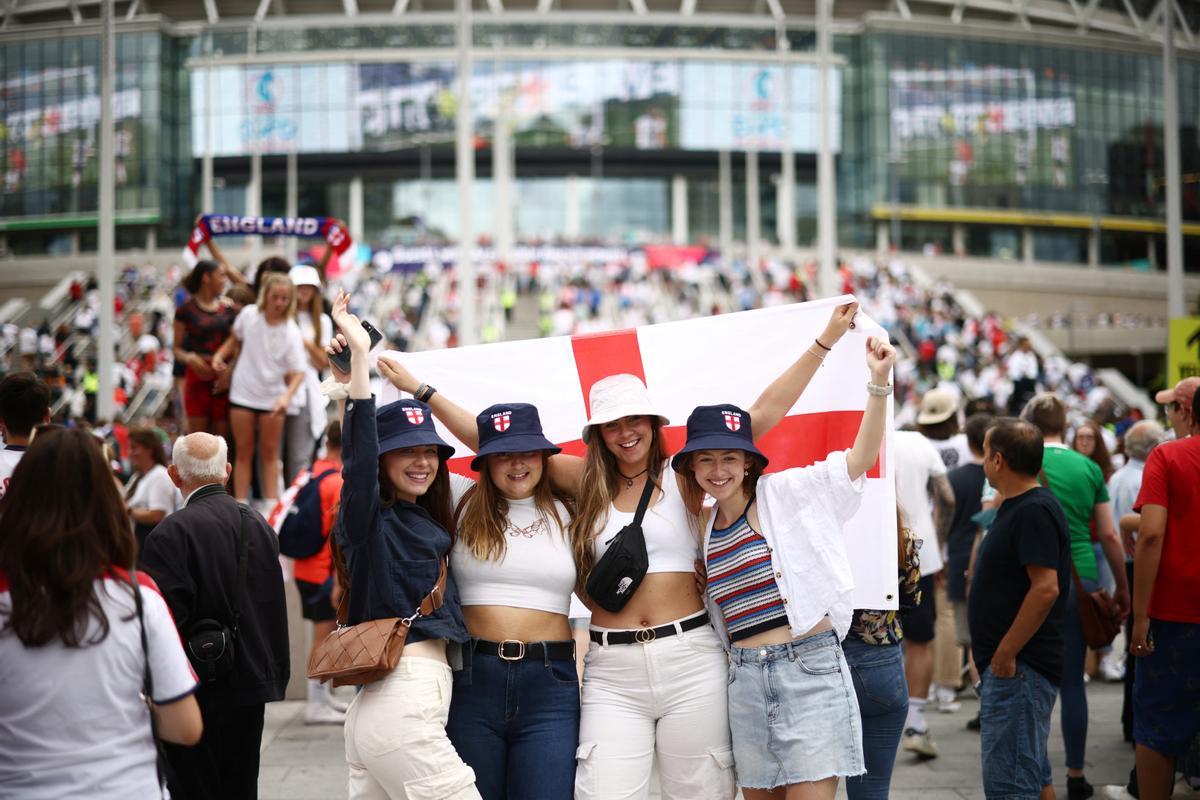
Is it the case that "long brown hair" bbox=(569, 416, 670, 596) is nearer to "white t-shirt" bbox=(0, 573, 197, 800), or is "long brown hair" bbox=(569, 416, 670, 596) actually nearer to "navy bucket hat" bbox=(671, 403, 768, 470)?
"navy bucket hat" bbox=(671, 403, 768, 470)

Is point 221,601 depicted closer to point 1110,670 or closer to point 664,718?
point 664,718

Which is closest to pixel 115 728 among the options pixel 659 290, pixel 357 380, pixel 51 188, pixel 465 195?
pixel 357 380

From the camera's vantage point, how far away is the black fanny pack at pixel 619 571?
425 centimetres

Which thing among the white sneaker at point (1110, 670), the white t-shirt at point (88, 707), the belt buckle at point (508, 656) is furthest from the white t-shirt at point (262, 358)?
the white sneaker at point (1110, 670)

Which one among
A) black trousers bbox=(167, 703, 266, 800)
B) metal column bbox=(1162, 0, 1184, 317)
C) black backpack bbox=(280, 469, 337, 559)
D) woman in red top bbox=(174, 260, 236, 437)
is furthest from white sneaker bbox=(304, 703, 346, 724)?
metal column bbox=(1162, 0, 1184, 317)

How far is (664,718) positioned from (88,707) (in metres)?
1.87

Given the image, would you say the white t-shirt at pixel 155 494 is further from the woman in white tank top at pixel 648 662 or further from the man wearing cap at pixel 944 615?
the man wearing cap at pixel 944 615

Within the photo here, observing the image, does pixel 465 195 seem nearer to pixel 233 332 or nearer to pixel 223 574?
pixel 233 332

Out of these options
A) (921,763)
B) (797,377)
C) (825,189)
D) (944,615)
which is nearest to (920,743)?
(921,763)

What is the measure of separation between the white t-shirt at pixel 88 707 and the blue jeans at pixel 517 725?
47.5 inches

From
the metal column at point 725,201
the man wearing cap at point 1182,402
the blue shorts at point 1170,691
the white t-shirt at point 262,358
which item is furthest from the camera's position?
the metal column at point 725,201

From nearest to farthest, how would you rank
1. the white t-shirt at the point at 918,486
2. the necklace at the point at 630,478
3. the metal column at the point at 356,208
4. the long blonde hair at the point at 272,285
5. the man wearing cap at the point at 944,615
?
the necklace at the point at 630,478 → the white t-shirt at the point at 918,486 → the long blonde hair at the point at 272,285 → the man wearing cap at the point at 944,615 → the metal column at the point at 356,208

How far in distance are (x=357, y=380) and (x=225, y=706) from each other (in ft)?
4.98

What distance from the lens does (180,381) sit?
9516 mm
